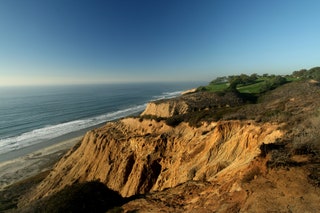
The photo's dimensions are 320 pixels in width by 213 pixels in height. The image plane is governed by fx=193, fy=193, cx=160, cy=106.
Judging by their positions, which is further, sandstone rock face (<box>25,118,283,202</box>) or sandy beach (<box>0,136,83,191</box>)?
sandy beach (<box>0,136,83,191</box>)

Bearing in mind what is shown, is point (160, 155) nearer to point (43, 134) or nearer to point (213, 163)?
point (213, 163)

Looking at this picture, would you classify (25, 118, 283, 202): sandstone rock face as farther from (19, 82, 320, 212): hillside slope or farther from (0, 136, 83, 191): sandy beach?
(0, 136, 83, 191): sandy beach

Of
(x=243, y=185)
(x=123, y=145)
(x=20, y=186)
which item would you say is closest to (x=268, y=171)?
(x=243, y=185)

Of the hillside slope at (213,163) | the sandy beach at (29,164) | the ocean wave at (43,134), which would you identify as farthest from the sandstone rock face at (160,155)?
the ocean wave at (43,134)

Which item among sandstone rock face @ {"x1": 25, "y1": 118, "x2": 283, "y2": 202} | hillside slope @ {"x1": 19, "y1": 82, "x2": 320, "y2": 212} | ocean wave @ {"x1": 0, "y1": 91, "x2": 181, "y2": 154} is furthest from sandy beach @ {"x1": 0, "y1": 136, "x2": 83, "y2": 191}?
hillside slope @ {"x1": 19, "y1": 82, "x2": 320, "y2": 212}

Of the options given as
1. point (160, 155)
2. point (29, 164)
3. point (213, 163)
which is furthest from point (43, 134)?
point (213, 163)

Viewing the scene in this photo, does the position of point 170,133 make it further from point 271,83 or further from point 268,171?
point 271,83

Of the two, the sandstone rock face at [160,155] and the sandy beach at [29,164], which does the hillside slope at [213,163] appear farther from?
the sandy beach at [29,164]
